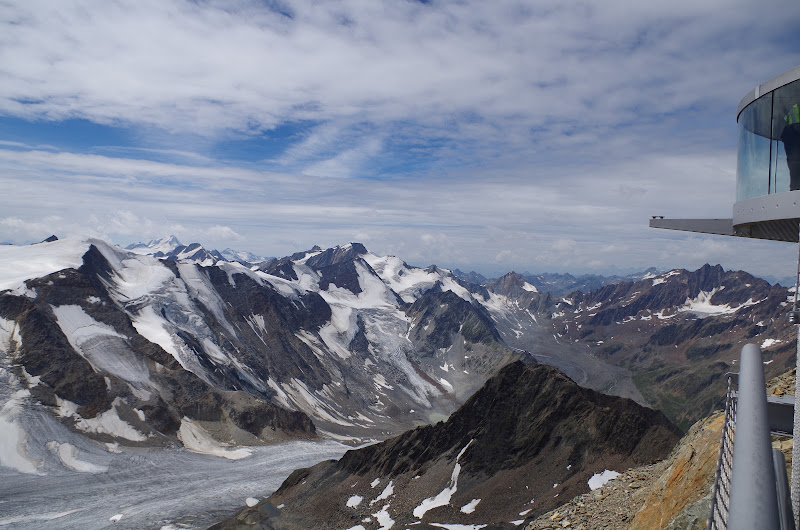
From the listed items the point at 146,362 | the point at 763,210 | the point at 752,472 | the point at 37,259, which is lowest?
the point at 146,362

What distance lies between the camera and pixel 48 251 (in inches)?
6658

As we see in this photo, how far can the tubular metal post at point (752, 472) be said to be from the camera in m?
4.51

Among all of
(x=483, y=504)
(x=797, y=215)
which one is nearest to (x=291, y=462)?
(x=483, y=504)

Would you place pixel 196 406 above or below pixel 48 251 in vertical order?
below

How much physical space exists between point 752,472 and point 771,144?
7268 millimetres

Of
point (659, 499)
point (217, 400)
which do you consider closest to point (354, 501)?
point (659, 499)

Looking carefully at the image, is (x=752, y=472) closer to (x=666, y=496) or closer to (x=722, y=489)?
(x=722, y=489)

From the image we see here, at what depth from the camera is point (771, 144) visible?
957cm

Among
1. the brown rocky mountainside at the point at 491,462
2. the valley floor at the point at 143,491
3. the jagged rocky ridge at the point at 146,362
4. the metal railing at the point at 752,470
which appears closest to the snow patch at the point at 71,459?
the valley floor at the point at 143,491

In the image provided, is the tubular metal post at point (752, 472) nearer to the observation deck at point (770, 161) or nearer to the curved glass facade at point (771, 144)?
the observation deck at point (770, 161)

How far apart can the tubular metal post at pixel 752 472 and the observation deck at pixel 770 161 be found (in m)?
4.18

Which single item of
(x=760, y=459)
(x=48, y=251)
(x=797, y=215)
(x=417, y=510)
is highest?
(x=48, y=251)

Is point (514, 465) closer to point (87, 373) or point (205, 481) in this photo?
point (205, 481)

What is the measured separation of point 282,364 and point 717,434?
19157cm
